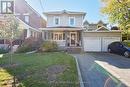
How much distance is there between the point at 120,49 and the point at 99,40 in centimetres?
599

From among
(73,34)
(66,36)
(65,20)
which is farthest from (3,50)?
(73,34)

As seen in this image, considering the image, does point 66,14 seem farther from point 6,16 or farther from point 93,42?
point 6,16

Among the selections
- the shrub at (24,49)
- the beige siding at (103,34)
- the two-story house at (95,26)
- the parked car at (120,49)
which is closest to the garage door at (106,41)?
the beige siding at (103,34)

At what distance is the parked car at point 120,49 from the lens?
101 feet

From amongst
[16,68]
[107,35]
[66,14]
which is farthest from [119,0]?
[16,68]

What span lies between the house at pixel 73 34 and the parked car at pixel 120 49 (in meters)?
2.71

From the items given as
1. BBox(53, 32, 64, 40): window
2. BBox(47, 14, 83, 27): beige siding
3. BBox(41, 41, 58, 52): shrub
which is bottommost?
BBox(41, 41, 58, 52): shrub

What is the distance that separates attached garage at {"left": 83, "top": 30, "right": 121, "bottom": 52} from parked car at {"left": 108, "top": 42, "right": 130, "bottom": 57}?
7.40ft

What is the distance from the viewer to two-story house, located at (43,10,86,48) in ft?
135

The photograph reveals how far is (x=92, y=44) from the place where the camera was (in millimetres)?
38031

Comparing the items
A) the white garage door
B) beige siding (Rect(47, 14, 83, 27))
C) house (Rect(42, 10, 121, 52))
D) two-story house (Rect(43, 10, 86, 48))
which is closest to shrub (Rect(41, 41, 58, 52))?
house (Rect(42, 10, 121, 52))

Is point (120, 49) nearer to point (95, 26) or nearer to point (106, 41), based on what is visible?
point (106, 41)

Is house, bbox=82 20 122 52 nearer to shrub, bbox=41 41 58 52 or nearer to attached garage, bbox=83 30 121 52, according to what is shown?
attached garage, bbox=83 30 121 52

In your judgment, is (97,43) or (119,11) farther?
(97,43)
